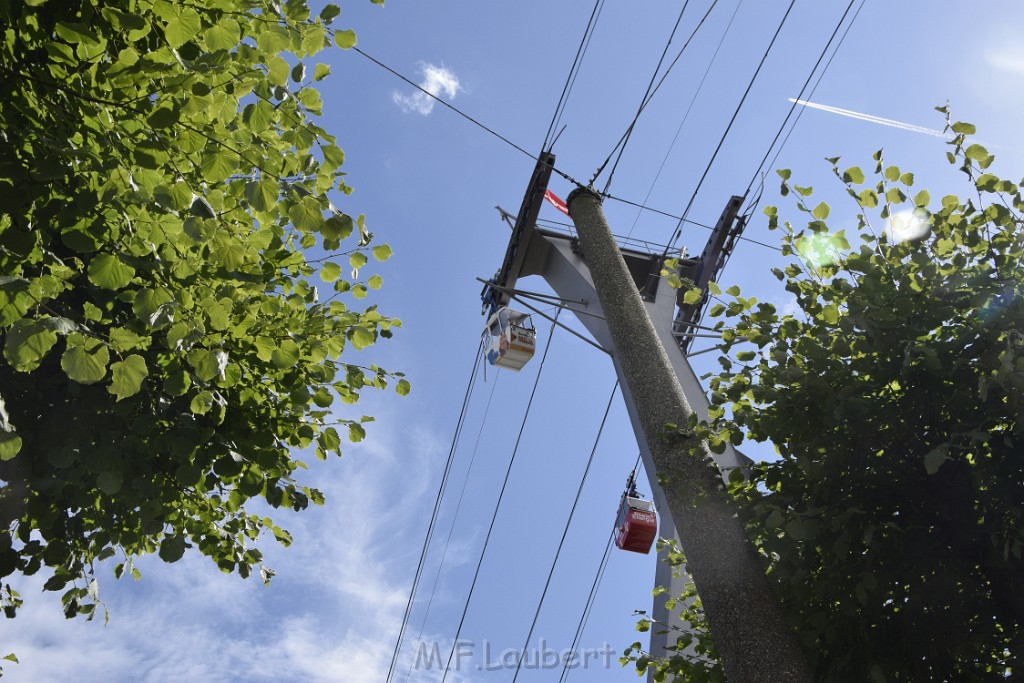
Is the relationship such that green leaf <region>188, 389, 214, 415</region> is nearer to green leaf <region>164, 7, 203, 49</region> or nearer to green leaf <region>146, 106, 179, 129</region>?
green leaf <region>146, 106, 179, 129</region>

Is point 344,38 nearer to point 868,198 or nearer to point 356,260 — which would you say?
point 356,260

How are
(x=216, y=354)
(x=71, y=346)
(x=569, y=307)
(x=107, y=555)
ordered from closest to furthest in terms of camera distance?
(x=71, y=346), (x=216, y=354), (x=107, y=555), (x=569, y=307)

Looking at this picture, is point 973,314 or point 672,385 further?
point 672,385

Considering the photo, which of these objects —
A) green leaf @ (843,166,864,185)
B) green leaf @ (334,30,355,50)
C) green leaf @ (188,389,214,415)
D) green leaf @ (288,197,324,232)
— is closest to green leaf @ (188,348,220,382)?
green leaf @ (288,197,324,232)

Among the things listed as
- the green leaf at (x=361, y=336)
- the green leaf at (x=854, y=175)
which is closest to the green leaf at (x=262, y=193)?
the green leaf at (x=361, y=336)

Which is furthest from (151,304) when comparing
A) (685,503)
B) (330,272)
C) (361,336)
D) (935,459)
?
(935,459)

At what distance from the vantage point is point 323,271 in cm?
472

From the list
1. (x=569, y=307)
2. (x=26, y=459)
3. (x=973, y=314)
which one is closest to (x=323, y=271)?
(x=26, y=459)

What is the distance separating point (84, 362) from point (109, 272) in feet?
2.00

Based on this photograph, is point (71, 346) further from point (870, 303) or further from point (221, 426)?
point (870, 303)

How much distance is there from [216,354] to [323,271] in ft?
7.42

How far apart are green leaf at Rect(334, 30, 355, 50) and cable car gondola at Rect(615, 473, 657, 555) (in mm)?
8661

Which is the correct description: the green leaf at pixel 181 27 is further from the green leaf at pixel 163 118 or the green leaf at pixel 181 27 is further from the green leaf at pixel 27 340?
the green leaf at pixel 27 340

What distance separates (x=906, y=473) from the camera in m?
4.21
